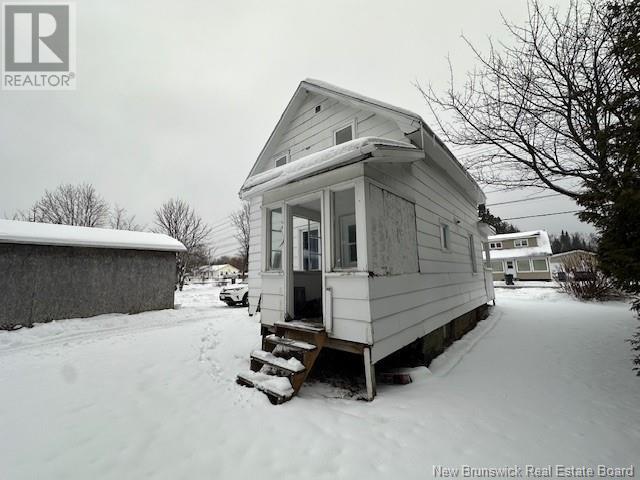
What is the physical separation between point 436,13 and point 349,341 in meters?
7.77

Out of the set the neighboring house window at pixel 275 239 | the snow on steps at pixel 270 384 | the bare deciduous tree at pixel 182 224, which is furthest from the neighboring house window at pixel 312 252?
the bare deciduous tree at pixel 182 224

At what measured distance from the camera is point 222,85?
1666cm

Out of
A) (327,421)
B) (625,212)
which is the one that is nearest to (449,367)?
(327,421)

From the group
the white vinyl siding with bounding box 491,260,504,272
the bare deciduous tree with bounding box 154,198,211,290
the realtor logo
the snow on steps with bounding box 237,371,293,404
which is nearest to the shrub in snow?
the snow on steps with bounding box 237,371,293,404

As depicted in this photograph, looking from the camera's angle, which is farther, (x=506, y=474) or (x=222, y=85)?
(x=222, y=85)

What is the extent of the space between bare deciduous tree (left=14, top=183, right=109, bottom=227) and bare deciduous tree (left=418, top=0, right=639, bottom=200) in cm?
2977

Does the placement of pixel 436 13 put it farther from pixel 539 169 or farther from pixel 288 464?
pixel 288 464

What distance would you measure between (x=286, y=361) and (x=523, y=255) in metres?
33.8

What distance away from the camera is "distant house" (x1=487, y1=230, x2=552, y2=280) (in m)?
27.3

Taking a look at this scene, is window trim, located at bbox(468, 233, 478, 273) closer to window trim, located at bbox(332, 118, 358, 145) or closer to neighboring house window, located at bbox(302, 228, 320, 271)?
neighboring house window, located at bbox(302, 228, 320, 271)

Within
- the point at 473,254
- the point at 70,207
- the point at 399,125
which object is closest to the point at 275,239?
the point at 399,125

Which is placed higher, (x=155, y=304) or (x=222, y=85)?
(x=222, y=85)

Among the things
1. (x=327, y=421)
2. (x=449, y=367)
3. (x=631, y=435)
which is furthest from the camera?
(x=449, y=367)

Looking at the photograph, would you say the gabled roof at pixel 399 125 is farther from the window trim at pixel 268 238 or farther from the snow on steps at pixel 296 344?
the snow on steps at pixel 296 344
